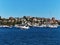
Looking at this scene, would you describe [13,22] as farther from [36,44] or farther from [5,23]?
[36,44]

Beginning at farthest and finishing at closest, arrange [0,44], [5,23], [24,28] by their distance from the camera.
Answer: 1. [5,23]
2. [24,28]
3. [0,44]

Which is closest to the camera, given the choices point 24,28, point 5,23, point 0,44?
point 0,44

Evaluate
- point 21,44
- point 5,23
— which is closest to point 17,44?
point 21,44

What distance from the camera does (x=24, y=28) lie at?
11956 centimetres

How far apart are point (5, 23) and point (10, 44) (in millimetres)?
154360

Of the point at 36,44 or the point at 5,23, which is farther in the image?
the point at 5,23

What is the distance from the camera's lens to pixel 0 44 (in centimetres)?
3734

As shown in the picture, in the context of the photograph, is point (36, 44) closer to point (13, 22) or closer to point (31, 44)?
point (31, 44)

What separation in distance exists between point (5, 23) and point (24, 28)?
239 ft

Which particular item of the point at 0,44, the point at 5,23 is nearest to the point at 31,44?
the point at 0,44

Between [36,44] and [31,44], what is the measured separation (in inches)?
26.1

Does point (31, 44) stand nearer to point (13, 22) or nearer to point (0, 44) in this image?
point (0, 44)

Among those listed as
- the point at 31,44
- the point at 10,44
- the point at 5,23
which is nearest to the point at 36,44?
the point at 31,44

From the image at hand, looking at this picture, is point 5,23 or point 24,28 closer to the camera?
point 24,28
